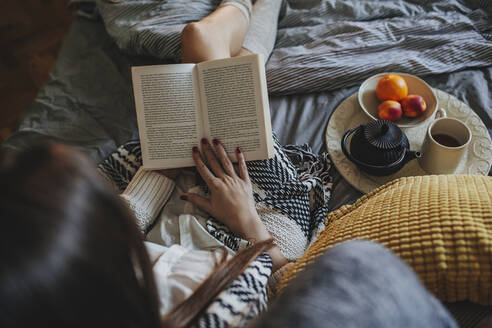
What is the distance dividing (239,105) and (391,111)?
36 centimetres

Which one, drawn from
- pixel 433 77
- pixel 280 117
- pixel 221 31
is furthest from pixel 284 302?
pixel 433 77

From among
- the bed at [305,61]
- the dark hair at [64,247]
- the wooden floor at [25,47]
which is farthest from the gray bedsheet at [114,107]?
Result: the wooden floor at [25,47]

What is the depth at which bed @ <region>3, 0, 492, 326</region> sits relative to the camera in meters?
0.95

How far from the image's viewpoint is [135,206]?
0.74m

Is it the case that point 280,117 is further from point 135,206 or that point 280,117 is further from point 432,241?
point 432,241

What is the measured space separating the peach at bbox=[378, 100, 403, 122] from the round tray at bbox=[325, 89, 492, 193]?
0.12 feet

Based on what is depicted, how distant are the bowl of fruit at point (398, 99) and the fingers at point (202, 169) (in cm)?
41

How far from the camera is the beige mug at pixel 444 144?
73 centimetres

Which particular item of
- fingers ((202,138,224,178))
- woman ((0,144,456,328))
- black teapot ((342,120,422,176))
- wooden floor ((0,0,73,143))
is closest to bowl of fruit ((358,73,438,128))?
black teapot ((342,120,422,176))

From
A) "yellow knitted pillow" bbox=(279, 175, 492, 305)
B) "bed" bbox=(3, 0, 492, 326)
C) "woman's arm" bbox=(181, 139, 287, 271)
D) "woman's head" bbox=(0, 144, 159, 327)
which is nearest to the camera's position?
"woman's head" bbox=(0, 144, 159, 327)

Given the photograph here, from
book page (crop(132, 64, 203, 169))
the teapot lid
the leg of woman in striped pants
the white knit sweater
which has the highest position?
the leg of woman in striped pants

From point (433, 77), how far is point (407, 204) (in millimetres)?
580

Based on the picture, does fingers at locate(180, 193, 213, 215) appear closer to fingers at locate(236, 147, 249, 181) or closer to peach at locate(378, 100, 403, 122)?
fingers at locate(236, 147, 249, 181)

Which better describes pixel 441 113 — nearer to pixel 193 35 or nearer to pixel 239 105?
pixel 239 105
